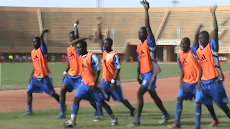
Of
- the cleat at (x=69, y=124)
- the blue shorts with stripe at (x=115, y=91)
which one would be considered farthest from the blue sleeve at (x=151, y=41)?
the cleat at (x=69, y=124)

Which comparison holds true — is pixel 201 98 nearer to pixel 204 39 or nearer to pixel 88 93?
pixel 204 39

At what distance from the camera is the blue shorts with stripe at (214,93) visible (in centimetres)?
789

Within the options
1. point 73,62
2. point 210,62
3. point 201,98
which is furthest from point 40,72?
point 210,62

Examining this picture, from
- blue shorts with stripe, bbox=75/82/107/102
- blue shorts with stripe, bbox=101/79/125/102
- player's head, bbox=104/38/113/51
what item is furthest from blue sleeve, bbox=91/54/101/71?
blue shorts with stripe, bbox=101/79/125/102

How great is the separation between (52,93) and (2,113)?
4.82 feet

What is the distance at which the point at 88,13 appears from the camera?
71.2 meters

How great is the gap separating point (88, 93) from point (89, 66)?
0.61 meters

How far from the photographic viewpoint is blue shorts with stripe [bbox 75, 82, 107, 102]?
345 inches

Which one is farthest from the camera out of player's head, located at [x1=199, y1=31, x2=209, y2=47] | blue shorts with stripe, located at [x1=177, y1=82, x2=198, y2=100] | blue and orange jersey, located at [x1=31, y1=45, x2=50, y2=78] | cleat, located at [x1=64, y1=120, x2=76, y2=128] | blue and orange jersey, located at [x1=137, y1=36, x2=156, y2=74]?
blue and orange jersey, located at [x1=31, y1=45, x2=50, y2=78]

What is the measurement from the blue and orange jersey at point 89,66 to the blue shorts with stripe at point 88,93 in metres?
0.11

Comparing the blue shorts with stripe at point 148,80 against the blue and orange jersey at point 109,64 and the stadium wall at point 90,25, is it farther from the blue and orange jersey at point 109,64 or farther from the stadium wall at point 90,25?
the stadium wall at point 90,25

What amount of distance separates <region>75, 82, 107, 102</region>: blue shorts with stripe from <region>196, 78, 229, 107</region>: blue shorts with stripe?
86.0 inches

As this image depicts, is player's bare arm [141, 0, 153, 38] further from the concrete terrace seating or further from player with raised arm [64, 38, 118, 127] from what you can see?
the concrete terrace seating

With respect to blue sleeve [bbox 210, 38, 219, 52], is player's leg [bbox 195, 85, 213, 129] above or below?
below
